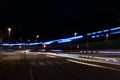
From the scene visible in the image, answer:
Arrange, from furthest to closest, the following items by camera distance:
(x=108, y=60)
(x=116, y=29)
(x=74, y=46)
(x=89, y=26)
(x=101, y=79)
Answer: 1. (x=89, y=26)
2. (x=116, y=29)
3. (x=74, y=46)
4. (x=108, y=60)
5. (x=101, y=79)

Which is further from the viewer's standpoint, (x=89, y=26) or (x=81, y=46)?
(x=89, y=26)

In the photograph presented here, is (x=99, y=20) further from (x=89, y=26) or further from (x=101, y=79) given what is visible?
(x=101, y=79)

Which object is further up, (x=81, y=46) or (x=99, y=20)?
(x=99, y=20)

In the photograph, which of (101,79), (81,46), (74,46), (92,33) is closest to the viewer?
(101,79)

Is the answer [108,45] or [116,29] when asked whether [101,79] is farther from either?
[116,29]

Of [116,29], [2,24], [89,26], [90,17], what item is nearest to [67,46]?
[116,29]

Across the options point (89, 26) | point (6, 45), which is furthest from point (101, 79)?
point (6, 45)

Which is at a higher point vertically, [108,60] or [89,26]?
[89,26]

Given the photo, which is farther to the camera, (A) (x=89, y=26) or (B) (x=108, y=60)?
(A) (x=89, y=26)

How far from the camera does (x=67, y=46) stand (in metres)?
123

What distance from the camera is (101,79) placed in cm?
1571

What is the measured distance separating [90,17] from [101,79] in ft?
567

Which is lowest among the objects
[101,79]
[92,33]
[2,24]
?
[101,79]

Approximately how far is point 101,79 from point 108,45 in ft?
227
